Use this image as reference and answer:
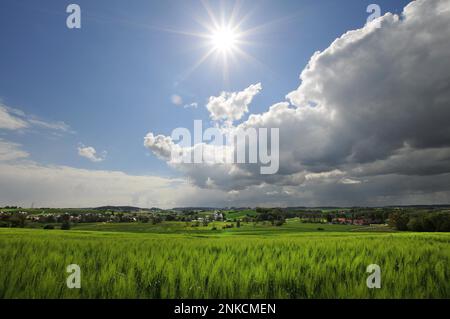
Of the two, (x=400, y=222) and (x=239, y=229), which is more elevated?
(x=400, y=222)

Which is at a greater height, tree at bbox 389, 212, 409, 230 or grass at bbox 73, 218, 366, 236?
tree at bbox 389, 212, 409, 230

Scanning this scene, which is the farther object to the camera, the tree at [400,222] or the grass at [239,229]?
the tree at [400,222]

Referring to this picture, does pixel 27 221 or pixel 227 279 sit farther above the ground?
pixel 227 279

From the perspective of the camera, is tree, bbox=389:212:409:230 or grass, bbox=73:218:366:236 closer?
grass, bbox=73:218:366:236

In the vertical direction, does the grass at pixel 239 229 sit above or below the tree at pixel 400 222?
below

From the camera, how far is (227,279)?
4121 mm

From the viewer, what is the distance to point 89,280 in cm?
411

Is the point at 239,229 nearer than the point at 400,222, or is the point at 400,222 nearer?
the point at 400,222

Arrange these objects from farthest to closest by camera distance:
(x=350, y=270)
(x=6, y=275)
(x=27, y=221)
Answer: (x=27, y=221), (x=350, y=270), (x=6, y=275)
